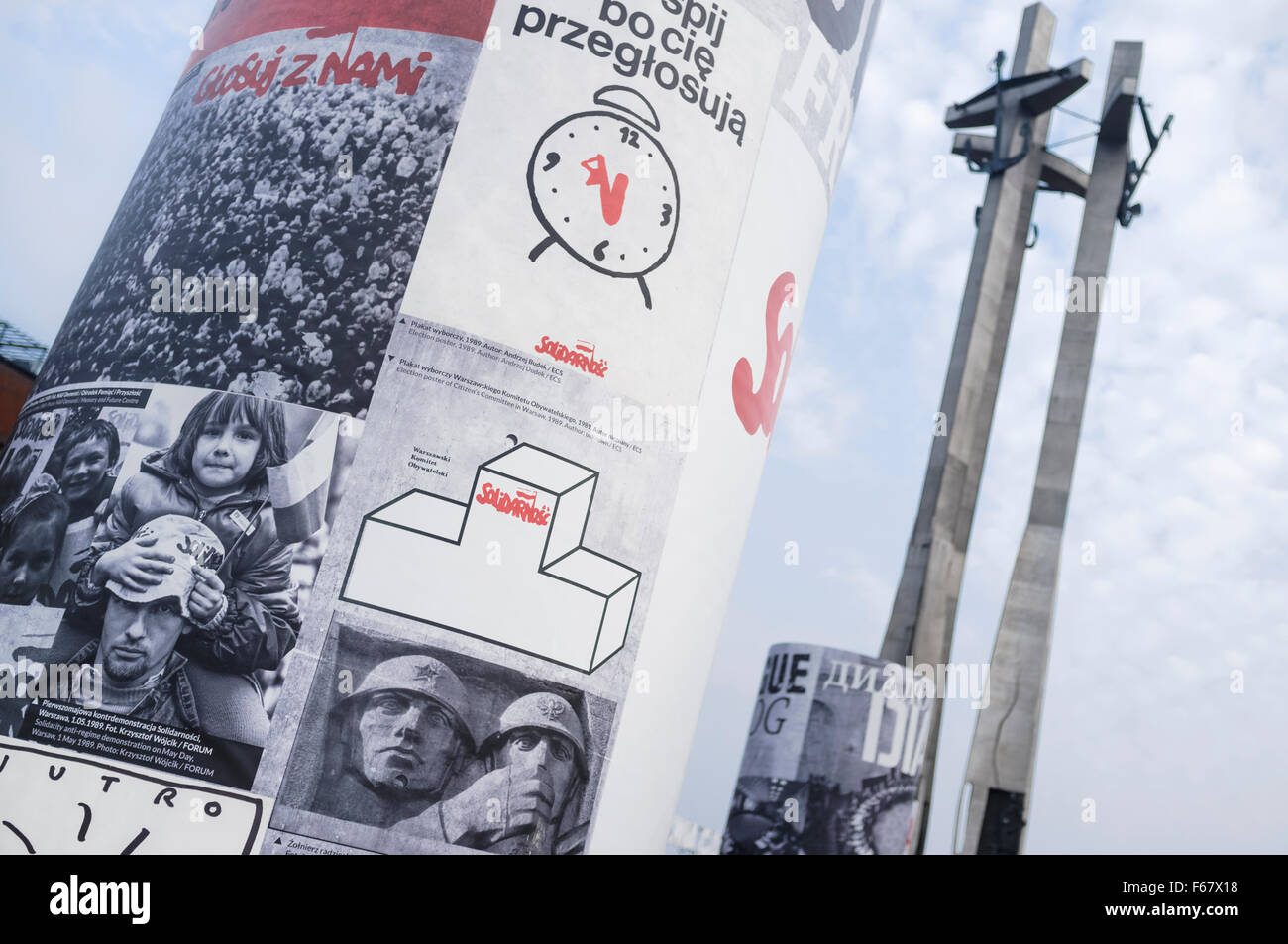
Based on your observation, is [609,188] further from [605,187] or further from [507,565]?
[507,565]

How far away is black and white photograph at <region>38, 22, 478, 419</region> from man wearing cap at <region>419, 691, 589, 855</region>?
117 inches

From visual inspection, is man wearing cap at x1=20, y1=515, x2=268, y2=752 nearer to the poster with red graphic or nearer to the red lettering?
the poster with red graphic

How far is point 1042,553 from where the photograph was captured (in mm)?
16266

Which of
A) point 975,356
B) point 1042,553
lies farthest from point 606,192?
point 975,356

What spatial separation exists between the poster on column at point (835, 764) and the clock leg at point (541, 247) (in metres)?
4.17

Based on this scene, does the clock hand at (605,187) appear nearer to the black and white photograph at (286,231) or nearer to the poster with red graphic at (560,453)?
the poster with red graphic at (560,453)

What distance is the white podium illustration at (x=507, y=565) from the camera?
9.30m

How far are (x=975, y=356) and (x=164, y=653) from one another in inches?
521

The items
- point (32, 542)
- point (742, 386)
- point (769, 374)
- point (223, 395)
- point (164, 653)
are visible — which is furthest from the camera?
point (769, 374)

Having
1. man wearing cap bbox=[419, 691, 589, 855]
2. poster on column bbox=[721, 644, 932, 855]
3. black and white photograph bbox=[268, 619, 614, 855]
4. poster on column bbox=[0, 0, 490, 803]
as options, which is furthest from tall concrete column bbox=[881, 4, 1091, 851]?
poster on column bbox=[0, 0, 490, 803]

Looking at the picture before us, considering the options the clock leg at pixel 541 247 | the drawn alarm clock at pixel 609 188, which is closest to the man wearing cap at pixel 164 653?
the clock leg at pixel 541 247

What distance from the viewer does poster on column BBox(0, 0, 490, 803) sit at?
8.93 m
